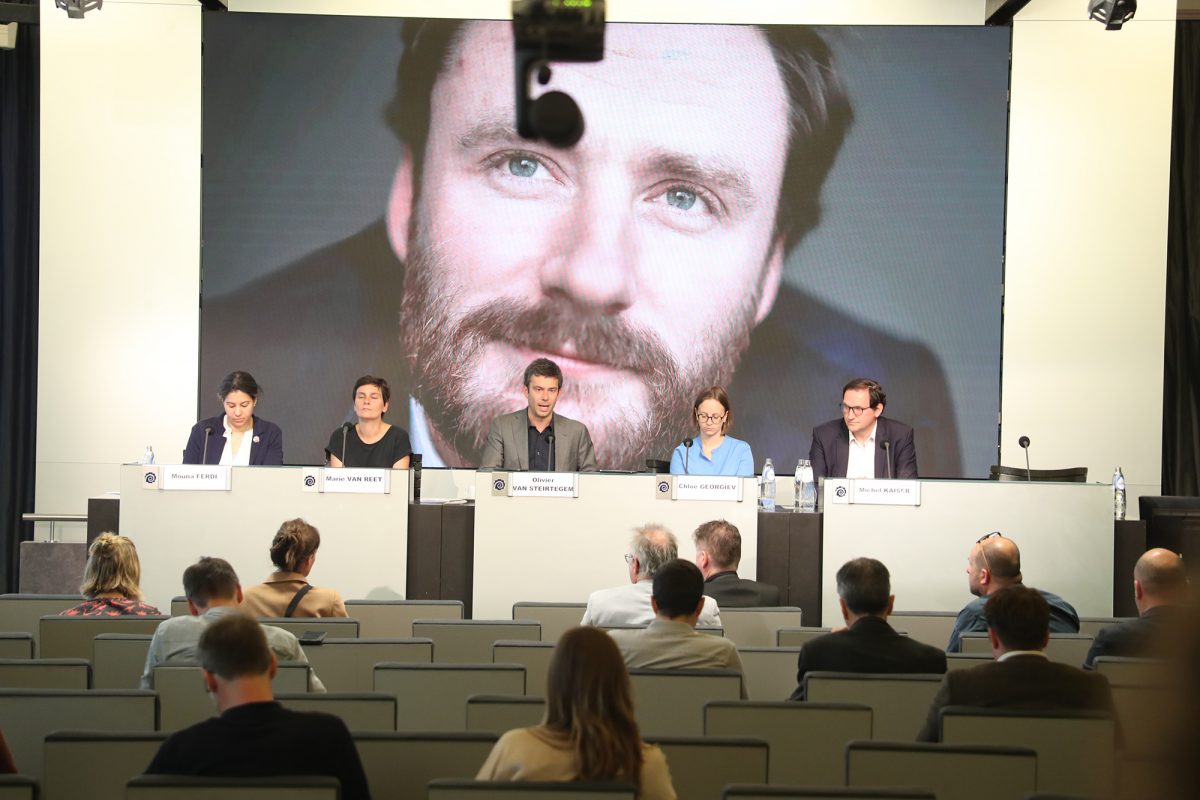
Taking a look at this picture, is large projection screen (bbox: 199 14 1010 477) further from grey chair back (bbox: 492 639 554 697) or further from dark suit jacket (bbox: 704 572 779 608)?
grey chair back (bbox: 492 639 554 697)

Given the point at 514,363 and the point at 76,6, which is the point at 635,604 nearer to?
the point at 514,363

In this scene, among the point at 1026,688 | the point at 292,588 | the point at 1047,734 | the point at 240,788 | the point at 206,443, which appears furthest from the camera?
the point at 206,443

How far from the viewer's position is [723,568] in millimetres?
4750

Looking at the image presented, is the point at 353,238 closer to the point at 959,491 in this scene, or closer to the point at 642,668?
the point at 959,491

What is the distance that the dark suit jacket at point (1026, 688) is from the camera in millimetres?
2934

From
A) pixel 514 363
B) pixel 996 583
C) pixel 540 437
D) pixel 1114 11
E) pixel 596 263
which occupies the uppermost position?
pixel 1114 11

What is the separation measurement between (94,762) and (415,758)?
1.99 ft

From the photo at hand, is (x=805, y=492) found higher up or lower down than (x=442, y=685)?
higher up

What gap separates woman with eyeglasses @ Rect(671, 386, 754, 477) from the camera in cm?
639

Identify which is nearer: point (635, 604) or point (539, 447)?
point (635, 604)

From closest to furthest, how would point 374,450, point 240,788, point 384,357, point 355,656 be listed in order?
1. point 240,788
2. point 355,656
3. point 374,450
4. point 384,357

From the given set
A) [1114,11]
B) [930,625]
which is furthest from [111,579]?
[1114,11]

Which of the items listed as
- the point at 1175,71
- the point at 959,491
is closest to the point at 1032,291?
the point at 1175,71

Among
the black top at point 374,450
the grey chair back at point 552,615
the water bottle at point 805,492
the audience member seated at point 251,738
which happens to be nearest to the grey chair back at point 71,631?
the grey chair back at point 552,615
